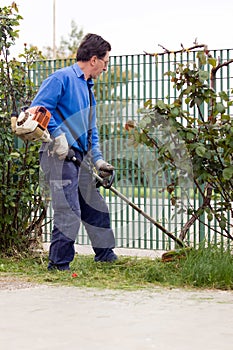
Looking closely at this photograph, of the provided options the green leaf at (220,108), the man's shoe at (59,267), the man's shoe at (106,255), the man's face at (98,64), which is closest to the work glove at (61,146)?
the man's face at (98,64)

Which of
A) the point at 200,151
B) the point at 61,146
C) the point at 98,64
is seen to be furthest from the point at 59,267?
the point at 98,64

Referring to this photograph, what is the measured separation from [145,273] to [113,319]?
5.73ft

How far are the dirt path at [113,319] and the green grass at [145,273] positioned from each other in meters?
0.23

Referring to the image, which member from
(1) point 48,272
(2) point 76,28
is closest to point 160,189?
(1) point 48,272

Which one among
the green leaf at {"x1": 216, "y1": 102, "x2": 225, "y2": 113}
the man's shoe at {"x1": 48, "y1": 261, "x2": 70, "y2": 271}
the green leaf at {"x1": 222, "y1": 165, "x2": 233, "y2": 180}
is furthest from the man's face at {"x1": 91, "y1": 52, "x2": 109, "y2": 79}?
the man's shoe at {"x1": 48, "y1": 261, "x2": 70, "y2": 271}

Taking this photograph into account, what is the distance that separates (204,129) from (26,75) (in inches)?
107

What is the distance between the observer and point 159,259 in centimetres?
746

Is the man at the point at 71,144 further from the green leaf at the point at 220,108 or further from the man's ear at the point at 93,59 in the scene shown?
the green leaf at the point at 220,108

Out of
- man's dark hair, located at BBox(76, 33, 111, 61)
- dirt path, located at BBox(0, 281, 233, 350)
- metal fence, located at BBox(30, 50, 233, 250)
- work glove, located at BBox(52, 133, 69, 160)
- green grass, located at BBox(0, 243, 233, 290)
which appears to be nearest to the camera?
dirt path, located at BBox(0, 281, 233, 350)

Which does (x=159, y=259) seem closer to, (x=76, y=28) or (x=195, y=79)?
(x=195, y=79)

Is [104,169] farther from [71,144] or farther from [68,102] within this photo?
[68,102]

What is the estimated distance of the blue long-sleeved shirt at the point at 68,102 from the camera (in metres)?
6.81

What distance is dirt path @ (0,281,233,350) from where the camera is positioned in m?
4.35

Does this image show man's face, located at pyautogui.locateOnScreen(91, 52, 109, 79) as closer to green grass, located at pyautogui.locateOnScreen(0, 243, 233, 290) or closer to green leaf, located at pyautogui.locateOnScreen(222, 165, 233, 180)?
green leaf, located at pyautogui.locateOnScreen(222, 165, 233, 180)
